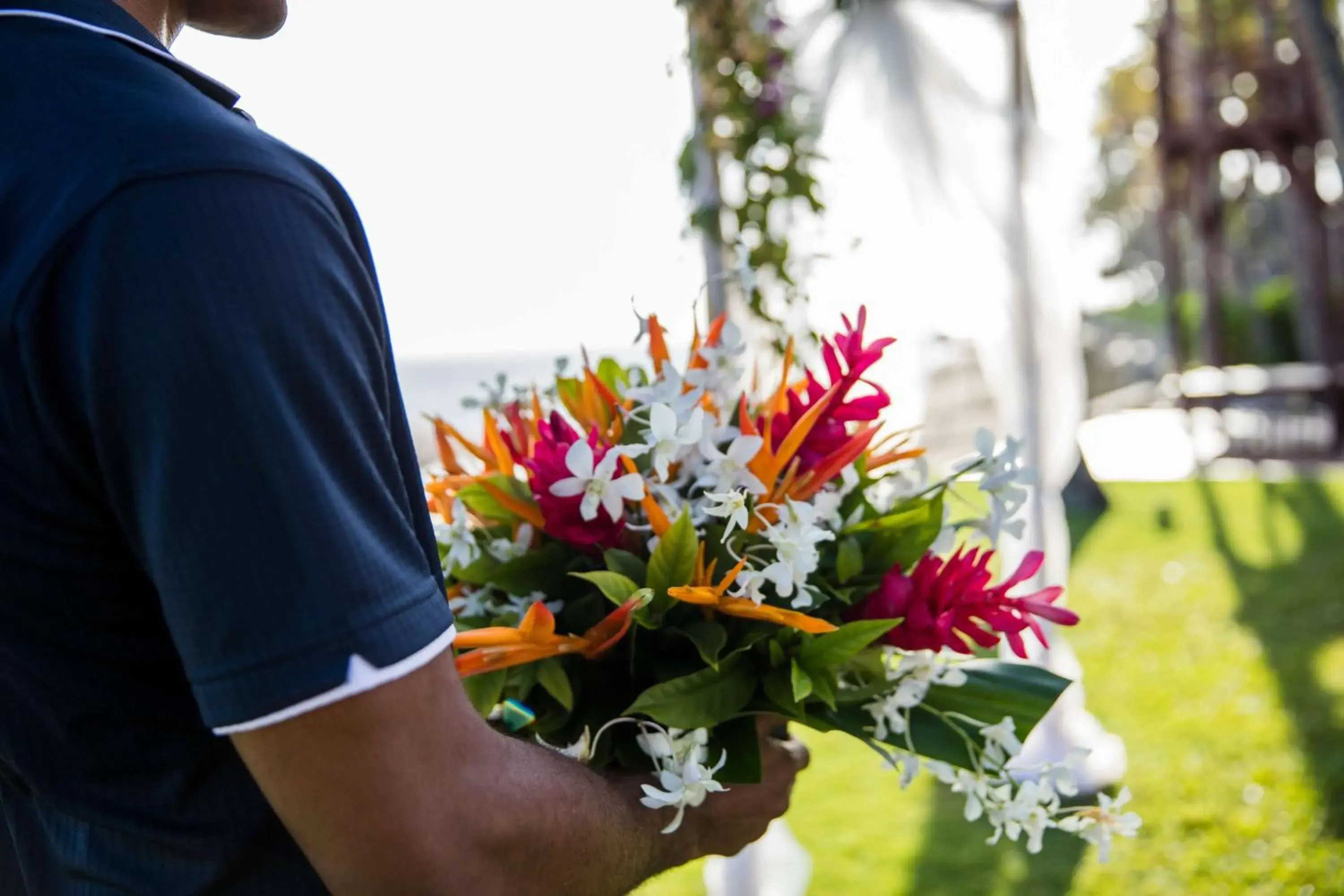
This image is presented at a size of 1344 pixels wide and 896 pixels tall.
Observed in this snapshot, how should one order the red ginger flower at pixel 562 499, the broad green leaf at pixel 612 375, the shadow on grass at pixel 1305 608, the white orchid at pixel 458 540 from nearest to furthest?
the red ginger flower at pixel 562 499 < the white orchid at pixel 458 540 < the broad green leaf at pixel 612 375 < the shadow on grass at pixel 1305 608

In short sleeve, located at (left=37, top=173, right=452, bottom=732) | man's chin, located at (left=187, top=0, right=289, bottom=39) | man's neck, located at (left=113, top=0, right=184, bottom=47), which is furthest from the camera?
man's chin, located at (left=187, top=0, right=289, bottom=39)

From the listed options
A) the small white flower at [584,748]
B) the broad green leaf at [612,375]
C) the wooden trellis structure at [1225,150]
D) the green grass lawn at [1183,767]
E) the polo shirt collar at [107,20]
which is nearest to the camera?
the polo shirt collar at [107,20]

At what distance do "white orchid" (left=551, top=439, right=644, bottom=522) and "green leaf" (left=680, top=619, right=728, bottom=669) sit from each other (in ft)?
0.48

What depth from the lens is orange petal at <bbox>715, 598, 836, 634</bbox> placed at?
1.16 m

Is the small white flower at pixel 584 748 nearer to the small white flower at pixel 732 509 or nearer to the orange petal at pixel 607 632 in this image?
the orange petal at pixel 607 632

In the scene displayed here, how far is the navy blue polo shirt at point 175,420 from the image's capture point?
67 cm

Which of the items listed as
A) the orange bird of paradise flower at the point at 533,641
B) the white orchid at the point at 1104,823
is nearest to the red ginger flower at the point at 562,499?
the orange bird of paradise flower at the point at 533,641

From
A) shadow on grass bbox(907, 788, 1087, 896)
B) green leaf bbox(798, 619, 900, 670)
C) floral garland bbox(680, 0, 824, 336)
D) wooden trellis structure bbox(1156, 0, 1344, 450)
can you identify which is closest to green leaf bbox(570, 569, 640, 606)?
green leaf bbox(798, 619, 900, 670)

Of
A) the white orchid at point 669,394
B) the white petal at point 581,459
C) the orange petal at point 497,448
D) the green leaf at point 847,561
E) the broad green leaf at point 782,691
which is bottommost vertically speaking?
the broad green leaf at point 782,691

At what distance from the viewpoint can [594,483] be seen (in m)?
1.23

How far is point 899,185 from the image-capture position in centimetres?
405

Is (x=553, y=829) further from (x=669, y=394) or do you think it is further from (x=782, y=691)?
(x=669, y=394)

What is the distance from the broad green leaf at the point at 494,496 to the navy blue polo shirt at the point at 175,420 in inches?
23.9

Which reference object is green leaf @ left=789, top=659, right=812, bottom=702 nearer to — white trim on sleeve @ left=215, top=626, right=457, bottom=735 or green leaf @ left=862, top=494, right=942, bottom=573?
green leaf @ left=862, top=494, right=942, bottom=573
